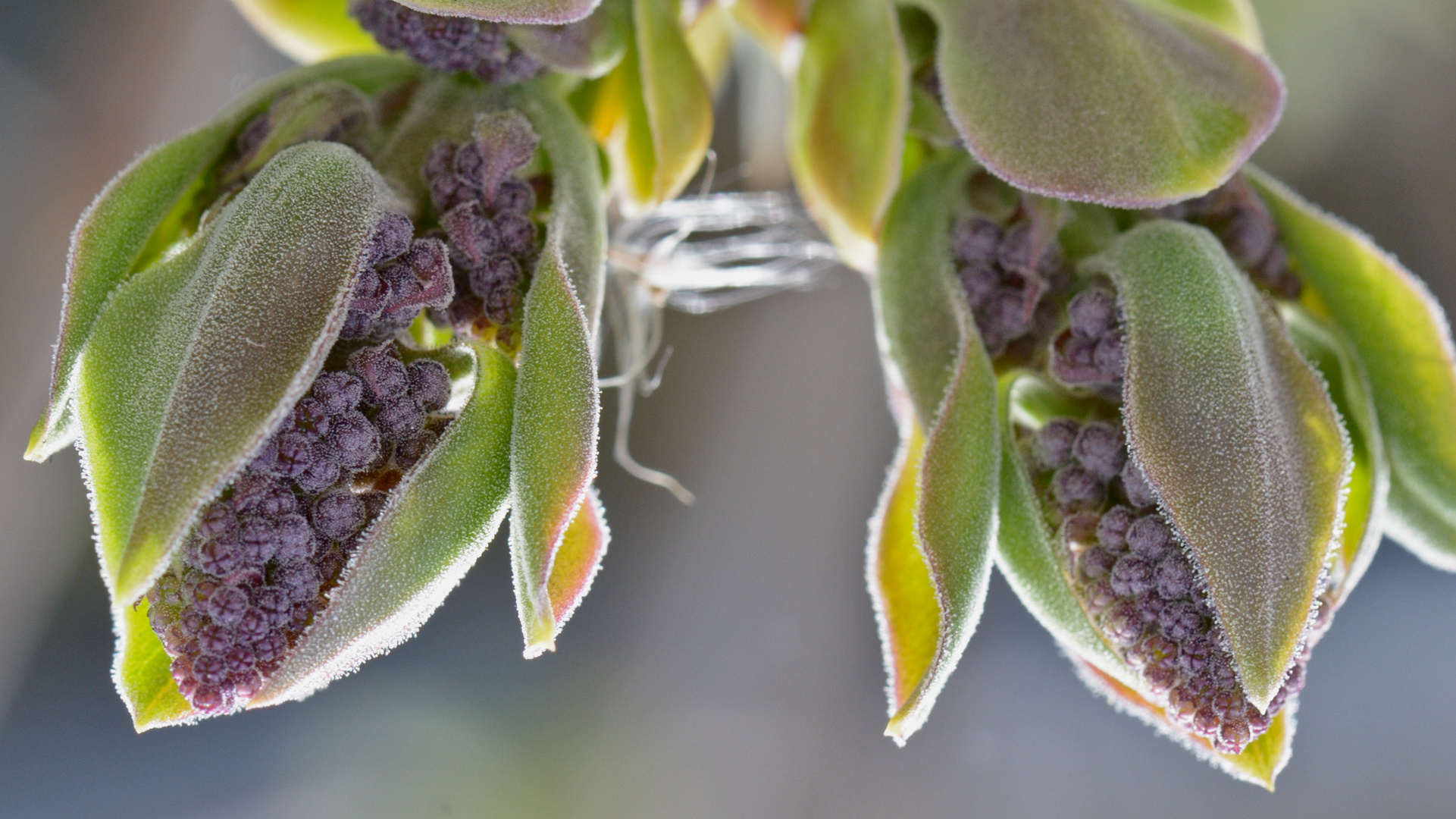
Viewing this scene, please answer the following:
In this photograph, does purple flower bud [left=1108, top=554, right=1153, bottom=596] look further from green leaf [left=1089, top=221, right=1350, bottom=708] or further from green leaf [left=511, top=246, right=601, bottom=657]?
green leaf [left=511, top=246, right=601, bottom=657]

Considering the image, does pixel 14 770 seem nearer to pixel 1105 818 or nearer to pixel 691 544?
pixel 691 544

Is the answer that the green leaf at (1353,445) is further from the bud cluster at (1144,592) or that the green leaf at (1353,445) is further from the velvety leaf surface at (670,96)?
the velvety leaf surface at (670,96)

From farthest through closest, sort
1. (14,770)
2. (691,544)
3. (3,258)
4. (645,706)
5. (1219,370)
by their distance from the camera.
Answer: (645,706) < (691,544) < (14,770) < (3,258) < (1219,370)

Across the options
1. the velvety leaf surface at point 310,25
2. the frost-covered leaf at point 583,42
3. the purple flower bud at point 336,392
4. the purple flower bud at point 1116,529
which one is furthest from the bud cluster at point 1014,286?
the velvety leaf surface at point 310,25

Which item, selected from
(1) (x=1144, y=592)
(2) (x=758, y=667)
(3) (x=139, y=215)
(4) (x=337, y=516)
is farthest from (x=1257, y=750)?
(2) (x=758, y=667)

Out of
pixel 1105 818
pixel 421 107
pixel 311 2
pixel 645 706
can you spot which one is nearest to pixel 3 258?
pixel 311 2
